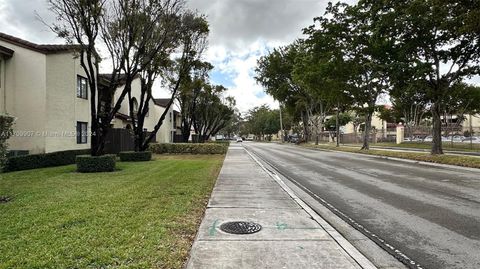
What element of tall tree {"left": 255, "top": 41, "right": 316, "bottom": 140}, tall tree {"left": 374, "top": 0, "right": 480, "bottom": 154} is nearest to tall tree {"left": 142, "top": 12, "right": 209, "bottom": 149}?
tall tree {"left": 374, "top": 0, "right": 480, "bottom": 154}

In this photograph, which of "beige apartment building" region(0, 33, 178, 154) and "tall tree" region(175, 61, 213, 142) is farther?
"tall tree" region(175, 61, 213, 142)

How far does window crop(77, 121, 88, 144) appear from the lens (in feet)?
75.7

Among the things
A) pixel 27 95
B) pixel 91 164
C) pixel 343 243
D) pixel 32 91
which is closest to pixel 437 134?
pixel 91 164

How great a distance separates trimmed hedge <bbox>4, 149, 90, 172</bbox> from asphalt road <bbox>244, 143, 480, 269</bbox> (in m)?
12.1

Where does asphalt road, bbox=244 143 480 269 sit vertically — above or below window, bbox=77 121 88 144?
below

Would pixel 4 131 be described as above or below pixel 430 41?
below

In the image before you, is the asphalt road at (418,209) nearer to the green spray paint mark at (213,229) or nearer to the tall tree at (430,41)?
the green spray paint mark at (213,229)

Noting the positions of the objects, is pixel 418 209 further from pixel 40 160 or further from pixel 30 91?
pixel 30 91

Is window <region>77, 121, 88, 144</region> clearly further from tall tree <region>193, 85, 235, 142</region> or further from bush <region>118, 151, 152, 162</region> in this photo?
tall tree <region>193, 85, 235, 142</region>

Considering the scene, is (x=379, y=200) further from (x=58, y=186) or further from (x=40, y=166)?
(x=40, y=166)

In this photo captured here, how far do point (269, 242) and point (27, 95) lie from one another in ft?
62.9

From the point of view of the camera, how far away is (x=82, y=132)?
23.7m

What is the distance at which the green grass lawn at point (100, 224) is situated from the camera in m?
4.69

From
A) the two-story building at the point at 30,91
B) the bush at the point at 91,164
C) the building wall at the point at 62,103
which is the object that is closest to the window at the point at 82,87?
the building wall at the point at 62,103
